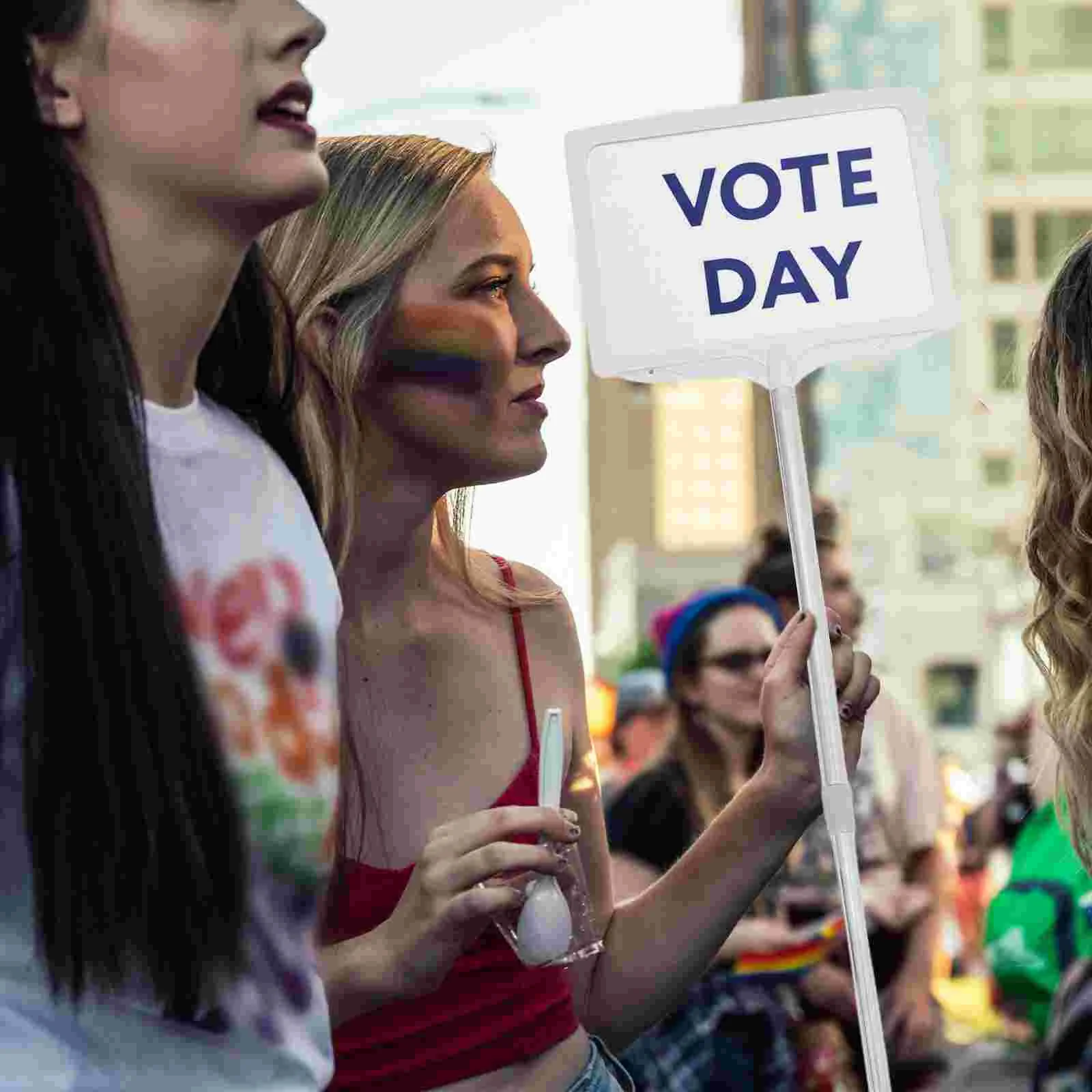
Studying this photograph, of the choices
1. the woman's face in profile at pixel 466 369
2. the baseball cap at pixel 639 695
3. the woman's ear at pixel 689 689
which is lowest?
the baseball cap at pixel 639 695

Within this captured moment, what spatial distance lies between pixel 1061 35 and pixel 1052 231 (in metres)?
5.13

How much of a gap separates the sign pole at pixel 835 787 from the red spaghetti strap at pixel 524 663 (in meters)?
0.34

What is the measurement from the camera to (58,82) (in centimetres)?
185

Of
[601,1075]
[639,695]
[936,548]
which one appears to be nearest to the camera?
[601,1075]

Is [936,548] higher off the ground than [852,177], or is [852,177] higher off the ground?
[852,177]

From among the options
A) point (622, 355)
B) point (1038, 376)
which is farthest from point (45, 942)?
point (1038, 376)

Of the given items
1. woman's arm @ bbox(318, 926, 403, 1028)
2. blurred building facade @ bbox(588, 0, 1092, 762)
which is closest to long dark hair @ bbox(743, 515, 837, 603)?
woman's arm @ bbox(318, 926, 403, 1028)

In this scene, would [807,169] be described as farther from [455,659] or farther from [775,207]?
[455,659]

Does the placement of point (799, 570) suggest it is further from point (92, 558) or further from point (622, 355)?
point (92, 558)

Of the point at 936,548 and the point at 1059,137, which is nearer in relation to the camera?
the point at 936,548

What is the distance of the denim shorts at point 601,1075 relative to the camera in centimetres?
277

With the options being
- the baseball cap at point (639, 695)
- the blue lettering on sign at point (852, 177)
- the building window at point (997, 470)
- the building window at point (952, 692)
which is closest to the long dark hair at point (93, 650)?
the blue lettering on sign at point (852, 177)

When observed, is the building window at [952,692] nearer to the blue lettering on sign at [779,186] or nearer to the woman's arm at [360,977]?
the blue lettering on sign at [779,186]

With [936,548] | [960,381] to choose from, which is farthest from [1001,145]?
[936,548]
